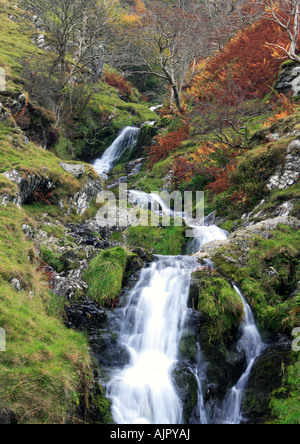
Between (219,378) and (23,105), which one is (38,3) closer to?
(23,105)

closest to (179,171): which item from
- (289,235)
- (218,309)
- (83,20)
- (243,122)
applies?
(243,122)

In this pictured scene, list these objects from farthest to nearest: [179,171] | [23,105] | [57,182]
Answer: [179,171], [23,105], [57,182]

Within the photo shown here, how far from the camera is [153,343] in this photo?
724 cm

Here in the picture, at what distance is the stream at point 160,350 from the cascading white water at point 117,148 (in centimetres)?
1403

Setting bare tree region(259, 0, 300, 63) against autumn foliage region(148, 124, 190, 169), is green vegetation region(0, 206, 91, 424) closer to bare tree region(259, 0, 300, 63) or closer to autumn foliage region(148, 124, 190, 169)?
autumn foliage region(148, 124, 190, 169)

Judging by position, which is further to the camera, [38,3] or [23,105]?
[38,3]

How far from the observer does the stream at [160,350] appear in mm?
6027

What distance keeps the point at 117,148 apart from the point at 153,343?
18.5 metres

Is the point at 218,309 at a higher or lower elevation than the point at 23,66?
lower

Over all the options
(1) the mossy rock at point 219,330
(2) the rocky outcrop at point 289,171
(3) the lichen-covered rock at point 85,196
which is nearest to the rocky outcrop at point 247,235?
(1) the mossy rock at point 219,330

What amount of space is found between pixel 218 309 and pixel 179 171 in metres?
10.4

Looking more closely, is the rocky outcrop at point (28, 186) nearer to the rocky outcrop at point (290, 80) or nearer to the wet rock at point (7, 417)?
Result: the wet rock at point (7, 417)

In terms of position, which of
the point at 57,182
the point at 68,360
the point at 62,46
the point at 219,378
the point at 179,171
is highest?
the point at 62,46

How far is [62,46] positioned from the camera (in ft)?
67.5
